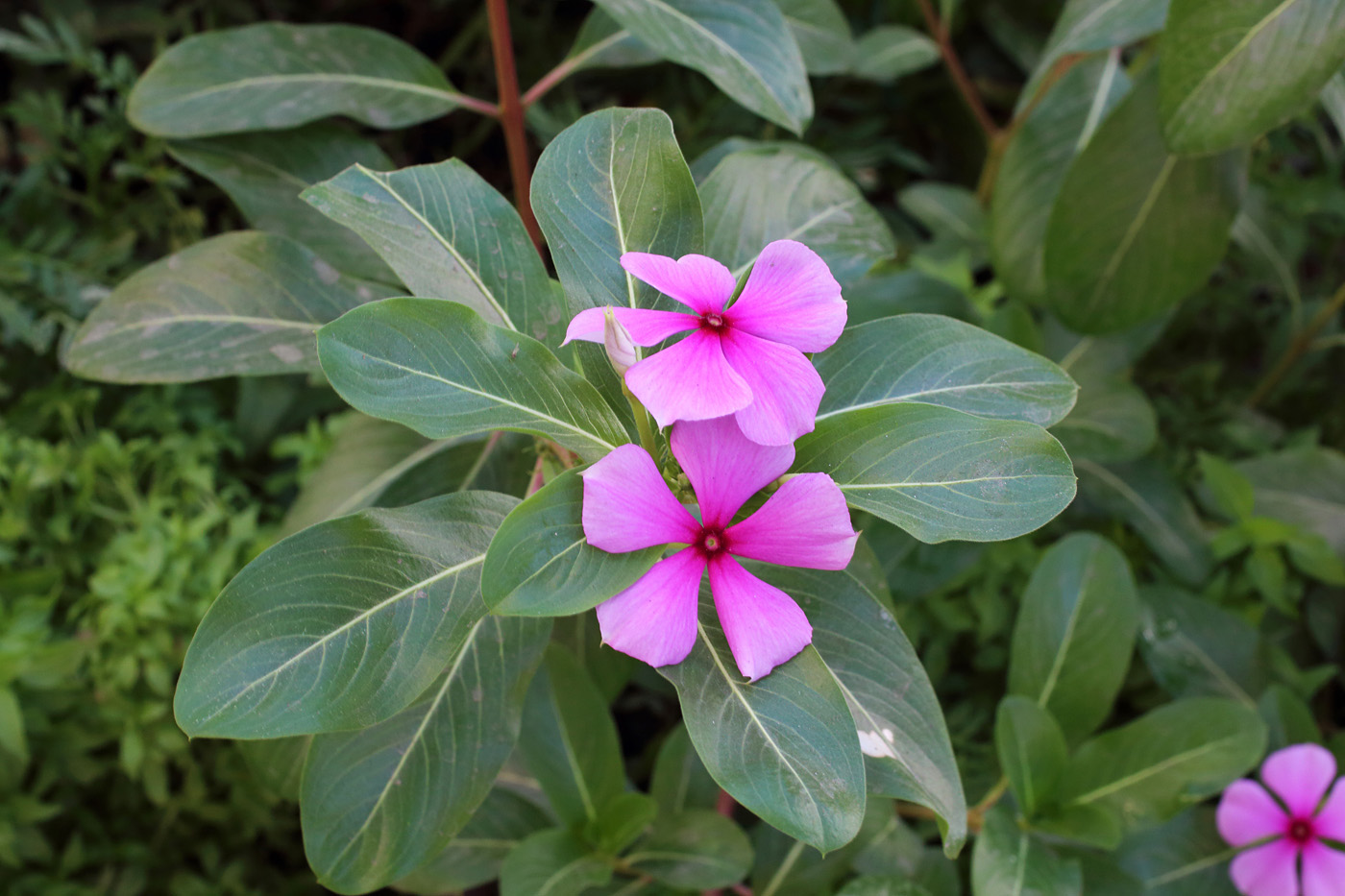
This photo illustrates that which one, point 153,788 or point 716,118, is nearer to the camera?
point 153,788

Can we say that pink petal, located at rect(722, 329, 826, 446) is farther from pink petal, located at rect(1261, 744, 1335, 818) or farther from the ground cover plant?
pink petal, located at rect(1261, 744, 1335, 818)

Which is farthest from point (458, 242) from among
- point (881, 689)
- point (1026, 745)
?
point (1026, 745)

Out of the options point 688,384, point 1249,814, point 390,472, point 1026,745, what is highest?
point 688,384

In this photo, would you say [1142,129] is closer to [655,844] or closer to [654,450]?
[654,450]

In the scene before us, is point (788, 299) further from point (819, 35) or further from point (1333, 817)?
point (1333, 817)

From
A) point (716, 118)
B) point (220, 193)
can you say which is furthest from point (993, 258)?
point (220, 193)

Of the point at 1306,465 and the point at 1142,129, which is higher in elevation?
the point at 1142,129

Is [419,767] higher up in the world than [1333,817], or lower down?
higher up

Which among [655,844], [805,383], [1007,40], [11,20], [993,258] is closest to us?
[805,383]
